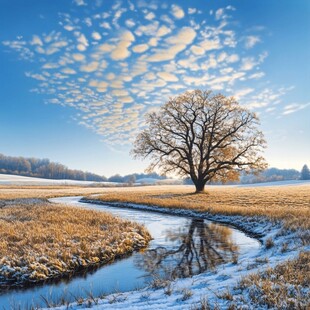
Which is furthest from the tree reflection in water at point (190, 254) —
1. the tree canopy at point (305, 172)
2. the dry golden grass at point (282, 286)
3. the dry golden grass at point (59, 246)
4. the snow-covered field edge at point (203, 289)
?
the tree canopy at point (305, 172)

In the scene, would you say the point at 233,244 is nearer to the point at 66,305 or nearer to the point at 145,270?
the point at 145,270

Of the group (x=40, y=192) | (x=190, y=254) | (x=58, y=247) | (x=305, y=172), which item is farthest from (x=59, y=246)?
(x=305, y=172)

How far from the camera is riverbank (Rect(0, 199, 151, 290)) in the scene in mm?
9422

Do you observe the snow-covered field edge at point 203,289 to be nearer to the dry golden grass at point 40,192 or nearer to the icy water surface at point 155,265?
the icy water surface at point 155,265

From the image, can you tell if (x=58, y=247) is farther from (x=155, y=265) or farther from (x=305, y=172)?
(x=305, y=172)

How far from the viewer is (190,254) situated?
12047 mm

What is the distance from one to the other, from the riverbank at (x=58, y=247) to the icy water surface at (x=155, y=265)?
1.90 feet

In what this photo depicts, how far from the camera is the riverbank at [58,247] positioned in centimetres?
942

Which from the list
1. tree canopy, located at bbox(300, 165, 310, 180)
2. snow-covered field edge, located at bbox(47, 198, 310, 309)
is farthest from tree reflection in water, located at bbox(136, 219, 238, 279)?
tree canopy, located at bbox(300, 165, 310, 180)

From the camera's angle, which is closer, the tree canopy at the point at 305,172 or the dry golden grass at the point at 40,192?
the dry golden grass at the point at 40,192

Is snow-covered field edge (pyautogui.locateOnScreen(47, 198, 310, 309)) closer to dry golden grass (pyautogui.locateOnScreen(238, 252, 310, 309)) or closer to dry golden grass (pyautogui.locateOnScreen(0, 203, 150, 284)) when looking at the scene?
dry golden grass (pyautogui.locateOnScreen(238, 252, 310, 309))

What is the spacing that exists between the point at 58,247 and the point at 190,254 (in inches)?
199

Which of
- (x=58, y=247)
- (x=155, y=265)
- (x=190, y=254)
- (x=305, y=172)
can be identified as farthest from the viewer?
(x=305, y=172)

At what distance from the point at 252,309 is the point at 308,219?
10840 mm
